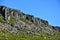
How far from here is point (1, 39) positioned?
169 m

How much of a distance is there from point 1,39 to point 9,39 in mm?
23434

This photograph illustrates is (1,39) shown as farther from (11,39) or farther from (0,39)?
(11,39)

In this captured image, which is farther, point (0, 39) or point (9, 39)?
point (9, 39)

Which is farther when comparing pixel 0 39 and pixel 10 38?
pixel 10 38

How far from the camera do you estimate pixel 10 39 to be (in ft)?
639

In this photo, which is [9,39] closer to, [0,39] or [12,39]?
[12,39]

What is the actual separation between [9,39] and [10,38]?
5781 millimetres

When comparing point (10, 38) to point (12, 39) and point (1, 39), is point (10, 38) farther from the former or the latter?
point (1, 39)

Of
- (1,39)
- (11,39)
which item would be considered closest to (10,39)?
(11,39)

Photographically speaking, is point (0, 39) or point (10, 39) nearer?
point (0, 39)

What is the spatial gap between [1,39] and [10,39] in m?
26.2

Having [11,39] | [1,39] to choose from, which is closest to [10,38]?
[11,39]

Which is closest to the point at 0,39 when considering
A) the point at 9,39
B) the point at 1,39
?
the point at 1,39

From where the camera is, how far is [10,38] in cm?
19775
